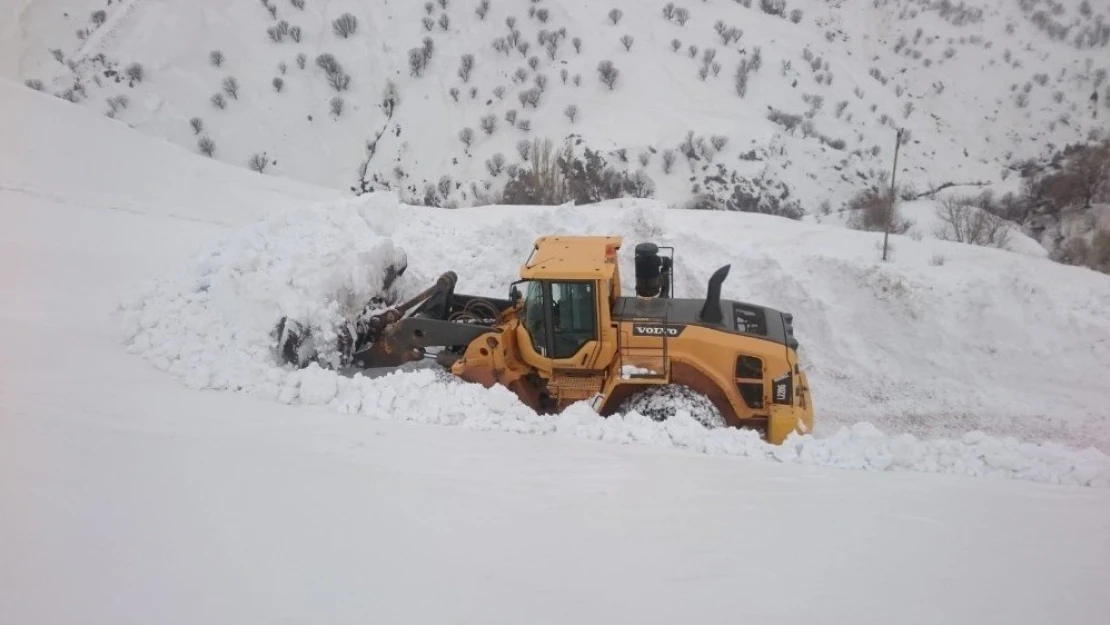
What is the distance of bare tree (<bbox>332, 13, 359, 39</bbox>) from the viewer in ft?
82.4

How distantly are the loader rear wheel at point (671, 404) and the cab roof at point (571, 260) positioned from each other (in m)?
1.18

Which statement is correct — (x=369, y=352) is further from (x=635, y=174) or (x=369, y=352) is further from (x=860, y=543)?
(x=635, y=174)

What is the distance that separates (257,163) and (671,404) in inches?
748

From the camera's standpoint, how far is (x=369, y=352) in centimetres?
786

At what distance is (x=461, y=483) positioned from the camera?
4.46m

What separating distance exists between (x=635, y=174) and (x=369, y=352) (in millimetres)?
13587

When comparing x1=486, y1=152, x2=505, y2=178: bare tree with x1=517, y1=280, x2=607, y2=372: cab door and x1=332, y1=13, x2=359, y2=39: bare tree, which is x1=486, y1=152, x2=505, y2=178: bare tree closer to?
x1=332, y1=13, x2=359, y2=39: bare tree

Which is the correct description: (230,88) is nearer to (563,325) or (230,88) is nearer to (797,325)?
(797,325)

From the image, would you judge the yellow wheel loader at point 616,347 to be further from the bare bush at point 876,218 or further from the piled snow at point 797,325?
the bare bush at point 876,218

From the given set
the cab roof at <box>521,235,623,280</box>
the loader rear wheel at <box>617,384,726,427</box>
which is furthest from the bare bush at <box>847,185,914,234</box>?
the loader rear wheel at <box>617,384,726,427</box>

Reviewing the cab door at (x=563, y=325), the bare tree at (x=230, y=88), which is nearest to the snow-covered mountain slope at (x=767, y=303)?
the cab door at (x=563, y=325)

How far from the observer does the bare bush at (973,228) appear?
1430cm

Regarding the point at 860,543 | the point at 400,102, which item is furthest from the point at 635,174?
the point at 860,543

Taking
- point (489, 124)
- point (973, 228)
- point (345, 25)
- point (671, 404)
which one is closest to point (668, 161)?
point (489, 124)
